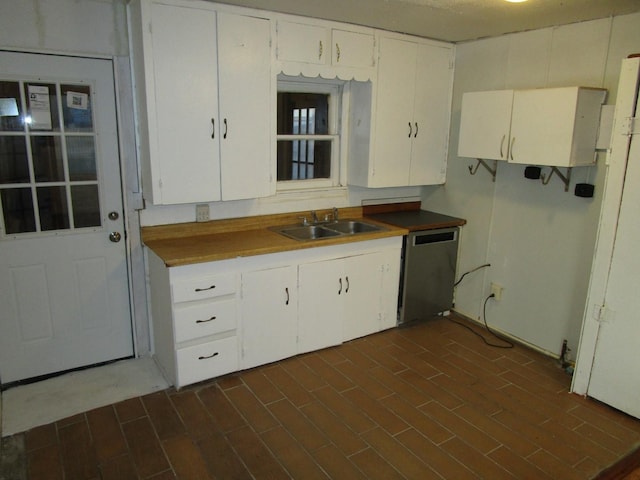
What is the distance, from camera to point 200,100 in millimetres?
2756

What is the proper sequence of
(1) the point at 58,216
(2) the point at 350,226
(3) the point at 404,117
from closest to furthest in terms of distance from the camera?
(1) the point at 58,216 → (3) the point at 404,117 → (2) the point at 350,226

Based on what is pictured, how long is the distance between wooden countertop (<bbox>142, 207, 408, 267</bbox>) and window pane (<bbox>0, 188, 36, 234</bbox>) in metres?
0.65

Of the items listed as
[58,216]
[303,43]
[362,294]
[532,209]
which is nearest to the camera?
[58,216]

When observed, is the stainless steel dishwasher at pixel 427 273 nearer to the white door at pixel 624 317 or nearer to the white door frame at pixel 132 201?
the white door at pixel 624 317

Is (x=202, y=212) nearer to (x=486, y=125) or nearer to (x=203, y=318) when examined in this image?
(x=203, y=318)

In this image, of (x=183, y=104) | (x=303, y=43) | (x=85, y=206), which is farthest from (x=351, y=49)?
(x=85, y=206)

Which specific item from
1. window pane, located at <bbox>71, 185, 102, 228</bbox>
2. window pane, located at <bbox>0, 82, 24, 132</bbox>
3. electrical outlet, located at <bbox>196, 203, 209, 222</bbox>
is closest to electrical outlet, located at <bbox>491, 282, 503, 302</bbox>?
electrical outlet, located at <bbox>196, 203, 209, 222</bbox>

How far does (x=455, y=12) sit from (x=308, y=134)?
1.38m

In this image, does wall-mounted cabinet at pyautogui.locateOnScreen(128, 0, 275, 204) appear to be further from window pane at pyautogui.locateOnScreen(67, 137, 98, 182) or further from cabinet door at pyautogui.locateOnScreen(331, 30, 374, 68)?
cabinet door at pyautogui.locateOnScreen(331, 30, 374, 68)

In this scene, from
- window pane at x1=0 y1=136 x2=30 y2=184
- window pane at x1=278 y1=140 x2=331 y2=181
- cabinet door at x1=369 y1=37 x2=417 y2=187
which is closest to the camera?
window pane at x1=0 y1=136 x2=30 y2=184

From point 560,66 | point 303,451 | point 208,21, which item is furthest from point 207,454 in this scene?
point 560,66

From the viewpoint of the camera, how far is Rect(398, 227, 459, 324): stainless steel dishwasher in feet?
11.8

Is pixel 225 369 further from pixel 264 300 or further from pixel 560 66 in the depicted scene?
pixel 560 66

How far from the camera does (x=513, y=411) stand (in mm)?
2666
